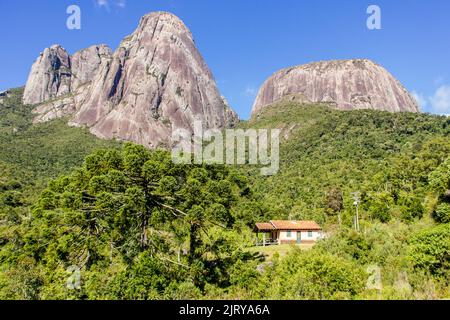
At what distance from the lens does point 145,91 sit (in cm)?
13100

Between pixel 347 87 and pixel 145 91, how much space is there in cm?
8233

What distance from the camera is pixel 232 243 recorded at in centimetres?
1734

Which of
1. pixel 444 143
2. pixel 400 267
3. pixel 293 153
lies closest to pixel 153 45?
pixel 293 153

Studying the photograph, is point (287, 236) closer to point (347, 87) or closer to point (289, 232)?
point (289, 232)

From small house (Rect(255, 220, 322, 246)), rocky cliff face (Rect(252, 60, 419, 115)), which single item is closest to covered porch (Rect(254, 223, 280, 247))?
small house (Rect(255, 220, 322, 246))

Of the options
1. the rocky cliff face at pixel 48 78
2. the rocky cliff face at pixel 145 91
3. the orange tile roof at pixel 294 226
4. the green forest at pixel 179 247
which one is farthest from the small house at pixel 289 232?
the rocky cliff face at pixel 48 78

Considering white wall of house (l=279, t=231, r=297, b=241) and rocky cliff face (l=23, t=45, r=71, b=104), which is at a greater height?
rocky cliff face (l=23, t=45, r=71, b=104)

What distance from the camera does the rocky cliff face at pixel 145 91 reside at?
124 meters

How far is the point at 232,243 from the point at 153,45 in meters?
139

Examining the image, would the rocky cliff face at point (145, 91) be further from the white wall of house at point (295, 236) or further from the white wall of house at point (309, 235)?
the white wall of house at point (309, 235)

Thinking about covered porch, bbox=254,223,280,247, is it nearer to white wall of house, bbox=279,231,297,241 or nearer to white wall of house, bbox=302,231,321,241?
white wall of house, bbox=279,231,297,241

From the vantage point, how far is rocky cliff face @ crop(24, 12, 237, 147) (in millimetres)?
123688

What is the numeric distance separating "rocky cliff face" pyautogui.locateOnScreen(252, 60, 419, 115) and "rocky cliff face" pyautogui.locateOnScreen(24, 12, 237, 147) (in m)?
29.6
